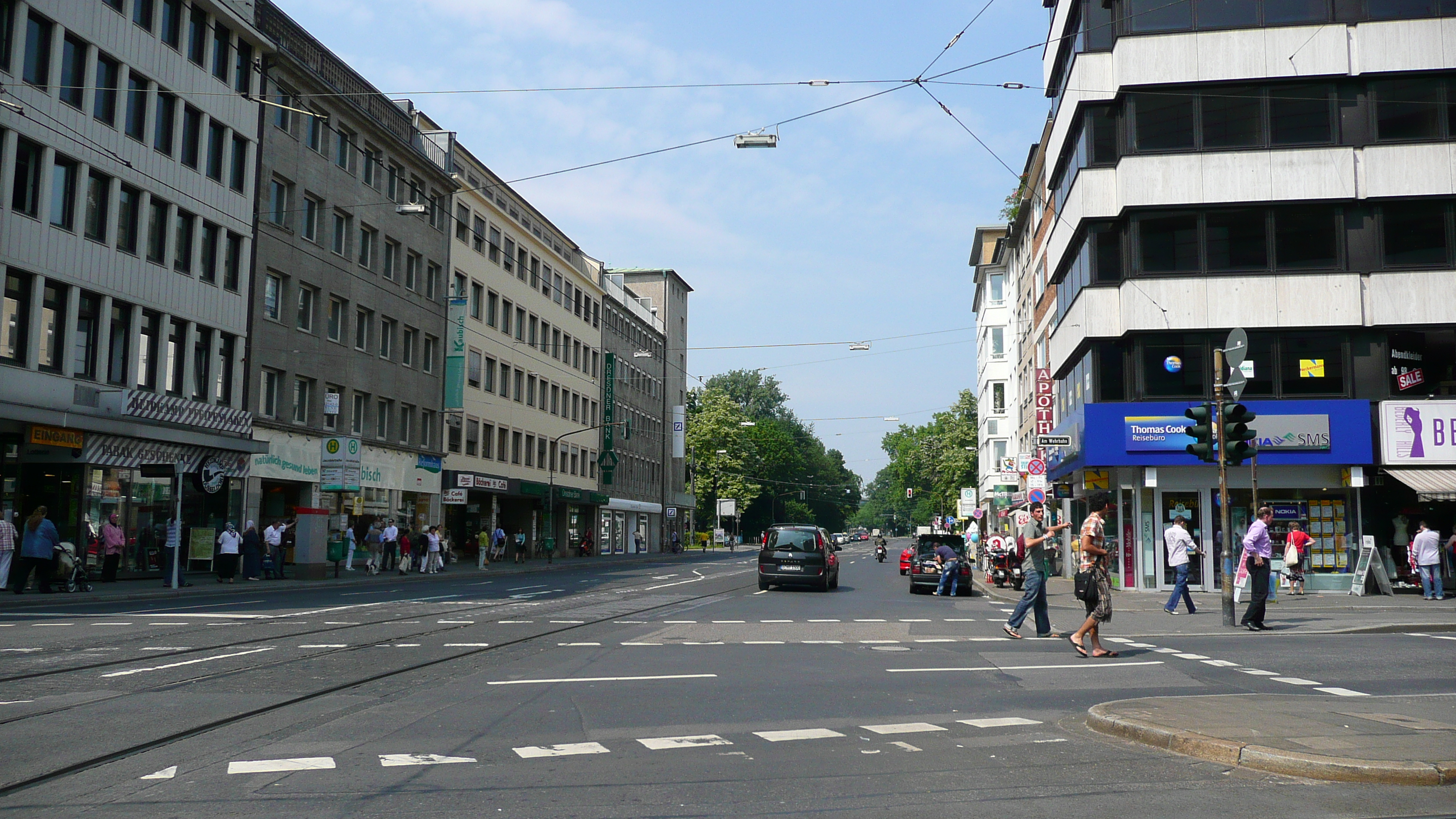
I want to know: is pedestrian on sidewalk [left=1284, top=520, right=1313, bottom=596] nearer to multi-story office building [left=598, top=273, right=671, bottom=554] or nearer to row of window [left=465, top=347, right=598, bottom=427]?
row of window [left=465, top=347, right=598, bottom=427]

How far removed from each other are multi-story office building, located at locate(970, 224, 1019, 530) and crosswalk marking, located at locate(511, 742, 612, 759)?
6173 centimetres

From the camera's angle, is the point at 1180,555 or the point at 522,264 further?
the point at 522,264

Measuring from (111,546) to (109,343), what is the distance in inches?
234

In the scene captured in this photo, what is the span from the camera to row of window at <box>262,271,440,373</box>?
133 feet

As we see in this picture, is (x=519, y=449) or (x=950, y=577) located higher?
(x=519, y=449)

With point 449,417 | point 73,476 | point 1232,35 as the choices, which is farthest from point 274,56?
point 1232,35

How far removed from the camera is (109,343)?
32.0 meters

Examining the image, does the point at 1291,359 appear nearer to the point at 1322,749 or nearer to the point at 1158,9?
the point at 1158,9

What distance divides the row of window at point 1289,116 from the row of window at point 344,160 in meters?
22.8

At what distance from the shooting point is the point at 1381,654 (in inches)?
562

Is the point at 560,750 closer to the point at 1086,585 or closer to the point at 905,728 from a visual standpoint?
the point at 905,728

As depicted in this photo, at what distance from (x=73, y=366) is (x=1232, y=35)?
1187 inches

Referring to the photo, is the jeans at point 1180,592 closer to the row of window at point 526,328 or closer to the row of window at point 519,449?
the row of window at point 519,449

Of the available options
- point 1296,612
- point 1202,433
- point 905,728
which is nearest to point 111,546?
point 1202,433
